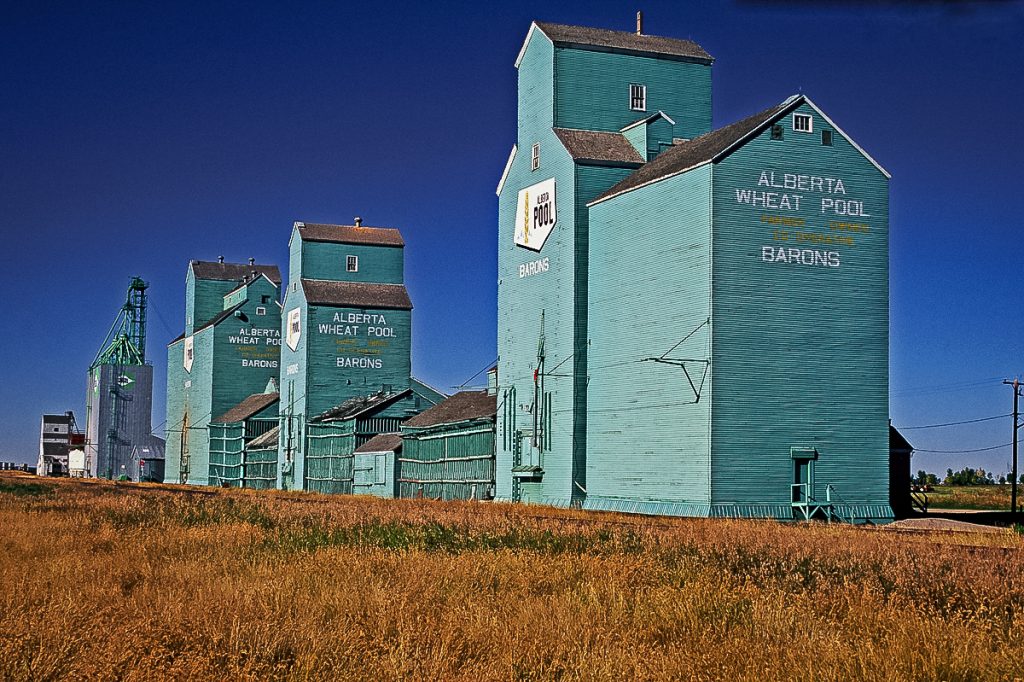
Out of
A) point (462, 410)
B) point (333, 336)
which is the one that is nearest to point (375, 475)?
point (462, 410)

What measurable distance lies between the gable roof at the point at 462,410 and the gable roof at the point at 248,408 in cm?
2602

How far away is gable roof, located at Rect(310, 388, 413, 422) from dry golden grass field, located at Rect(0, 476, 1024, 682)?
46683 millimetres

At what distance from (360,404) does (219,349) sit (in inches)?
951

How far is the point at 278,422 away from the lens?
82125 mm

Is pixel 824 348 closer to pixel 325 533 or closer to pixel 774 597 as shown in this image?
pixel 325 533

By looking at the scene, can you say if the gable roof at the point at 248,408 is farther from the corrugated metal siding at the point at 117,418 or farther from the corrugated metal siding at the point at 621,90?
the corrugated metal siding at the point at 621,90

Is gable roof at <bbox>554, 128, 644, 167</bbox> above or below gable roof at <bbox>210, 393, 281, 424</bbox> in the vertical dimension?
above

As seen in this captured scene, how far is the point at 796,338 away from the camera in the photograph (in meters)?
37.4

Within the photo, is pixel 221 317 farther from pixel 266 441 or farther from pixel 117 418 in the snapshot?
pixel 117 418

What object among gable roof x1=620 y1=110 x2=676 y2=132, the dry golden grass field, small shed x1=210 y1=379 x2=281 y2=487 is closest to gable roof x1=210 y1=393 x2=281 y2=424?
small shed x1=210 y1=379 x2=281 y2=487

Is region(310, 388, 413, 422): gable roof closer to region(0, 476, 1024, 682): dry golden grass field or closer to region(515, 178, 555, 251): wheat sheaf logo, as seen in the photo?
region(515, 178, 555, 251): wheat sheaf logo

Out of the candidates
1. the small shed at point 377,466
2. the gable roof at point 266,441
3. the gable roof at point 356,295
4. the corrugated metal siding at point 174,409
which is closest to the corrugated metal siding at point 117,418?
the corrugated metal siding at point 174,409

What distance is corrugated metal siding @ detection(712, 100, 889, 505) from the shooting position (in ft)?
120

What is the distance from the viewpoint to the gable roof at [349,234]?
7556 centimetres
